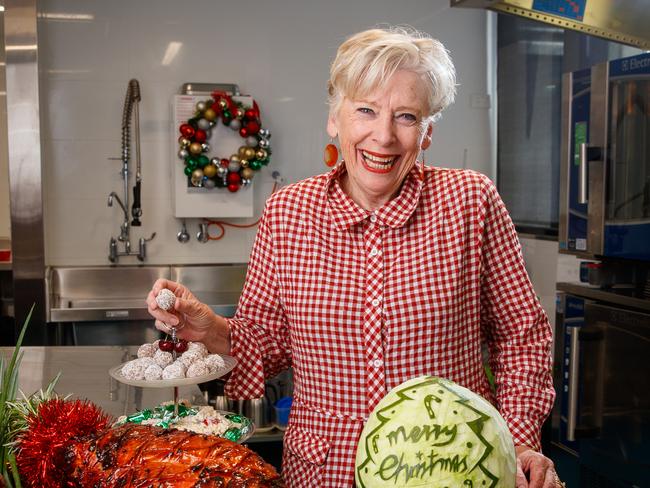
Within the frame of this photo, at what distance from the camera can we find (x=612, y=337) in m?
3.14

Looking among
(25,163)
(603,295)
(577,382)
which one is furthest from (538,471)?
(25,163)

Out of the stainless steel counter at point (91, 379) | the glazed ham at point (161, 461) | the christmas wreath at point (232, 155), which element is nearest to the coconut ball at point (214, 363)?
the stainless steel counter at point (91, 379)

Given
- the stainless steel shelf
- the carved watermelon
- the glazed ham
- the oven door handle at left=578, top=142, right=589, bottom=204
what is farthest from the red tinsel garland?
the oven door handle at left=578, top=142, right=589, bottom=204

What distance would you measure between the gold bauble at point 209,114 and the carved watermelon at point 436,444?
386 centimetres

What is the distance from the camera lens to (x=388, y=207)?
1549 mm

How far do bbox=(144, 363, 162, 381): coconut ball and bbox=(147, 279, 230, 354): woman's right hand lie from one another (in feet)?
0.44

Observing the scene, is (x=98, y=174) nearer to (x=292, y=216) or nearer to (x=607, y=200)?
(x=607, y=200)

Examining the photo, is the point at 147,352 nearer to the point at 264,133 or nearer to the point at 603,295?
the point at 603,295

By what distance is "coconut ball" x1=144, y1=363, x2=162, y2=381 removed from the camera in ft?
4.03

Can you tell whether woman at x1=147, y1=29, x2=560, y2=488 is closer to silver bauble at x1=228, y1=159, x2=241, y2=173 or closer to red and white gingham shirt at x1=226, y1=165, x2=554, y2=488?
red and white gingham shirt at x1=226, y1=165, x2=554, y2=488

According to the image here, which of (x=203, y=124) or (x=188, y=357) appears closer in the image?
(x=188, y=357)

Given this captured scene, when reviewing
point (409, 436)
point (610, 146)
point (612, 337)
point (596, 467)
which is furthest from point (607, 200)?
point (409, 436)

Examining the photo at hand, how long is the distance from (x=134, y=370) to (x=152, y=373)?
0.03 metres

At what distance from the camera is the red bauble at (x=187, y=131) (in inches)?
172
